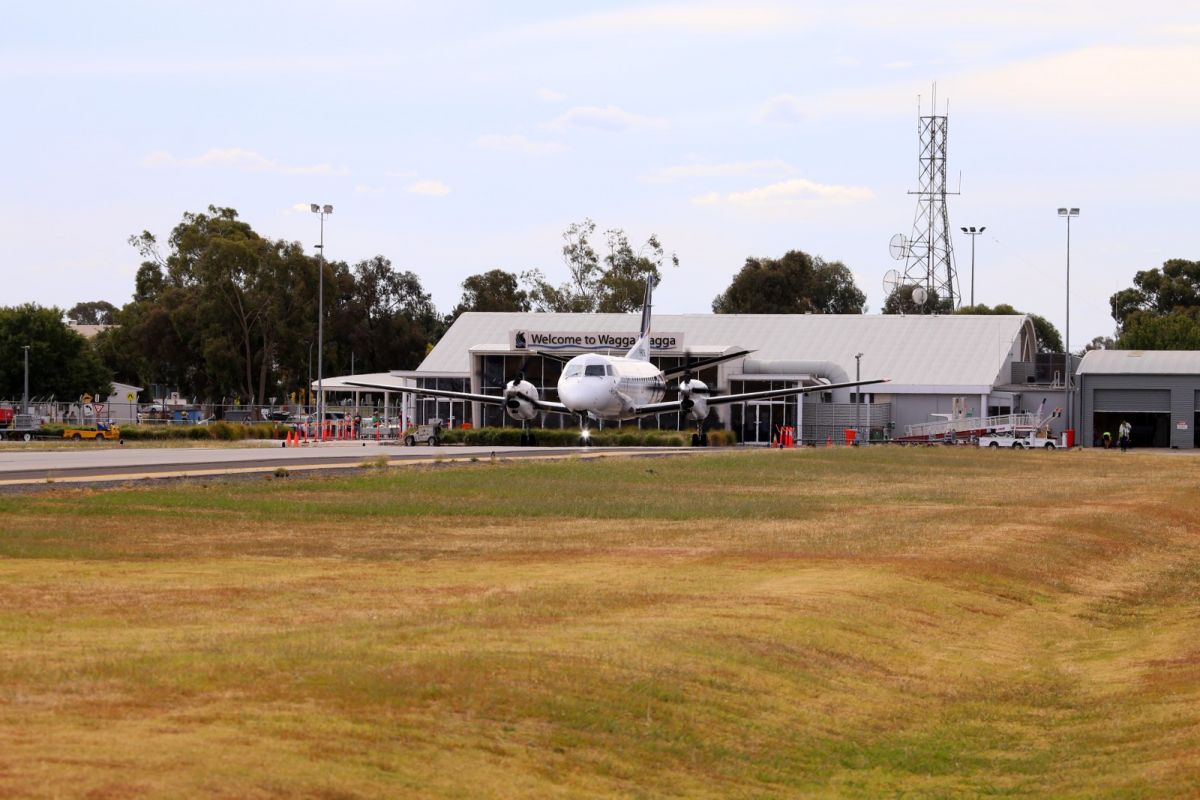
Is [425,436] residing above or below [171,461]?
above

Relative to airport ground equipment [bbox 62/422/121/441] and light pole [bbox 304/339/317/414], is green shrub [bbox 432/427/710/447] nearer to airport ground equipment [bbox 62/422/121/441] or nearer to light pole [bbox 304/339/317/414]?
airport ground equipment [bbox 62/422/121/441]

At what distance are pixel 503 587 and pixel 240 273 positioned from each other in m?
110

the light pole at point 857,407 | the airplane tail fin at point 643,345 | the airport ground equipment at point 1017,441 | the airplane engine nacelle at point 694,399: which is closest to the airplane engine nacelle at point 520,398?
the airplane tail fin at point 643,345

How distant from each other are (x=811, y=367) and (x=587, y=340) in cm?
1351

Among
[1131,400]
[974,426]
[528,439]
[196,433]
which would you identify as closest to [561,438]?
[528,439]

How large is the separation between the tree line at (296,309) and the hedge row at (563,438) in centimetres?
5075

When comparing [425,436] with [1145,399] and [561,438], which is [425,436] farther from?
[1145,399]

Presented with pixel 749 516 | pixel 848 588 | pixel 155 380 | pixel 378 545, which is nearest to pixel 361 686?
pixel 848 588

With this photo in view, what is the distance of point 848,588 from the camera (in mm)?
20734

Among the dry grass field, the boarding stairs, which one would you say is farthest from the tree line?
the dry grass field

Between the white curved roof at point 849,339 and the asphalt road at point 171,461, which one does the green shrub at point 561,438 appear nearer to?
the asphalt road at point 171,461

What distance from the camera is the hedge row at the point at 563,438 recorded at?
73375mm

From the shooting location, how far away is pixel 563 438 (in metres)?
73.6

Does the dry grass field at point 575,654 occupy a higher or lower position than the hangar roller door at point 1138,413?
lower
